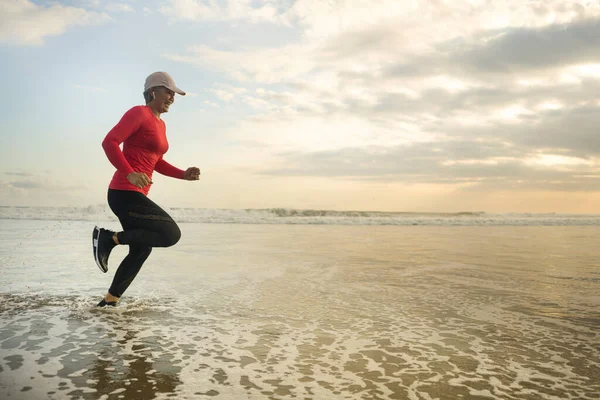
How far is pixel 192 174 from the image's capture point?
203 inches

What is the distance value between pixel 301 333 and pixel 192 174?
7.56 feet

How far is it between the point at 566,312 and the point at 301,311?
244cm

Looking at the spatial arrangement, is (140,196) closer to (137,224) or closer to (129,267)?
(137,224)

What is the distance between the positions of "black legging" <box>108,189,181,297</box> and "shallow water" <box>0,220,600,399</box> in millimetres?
287

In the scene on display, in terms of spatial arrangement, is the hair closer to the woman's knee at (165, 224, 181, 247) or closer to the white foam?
the woman's knee at (165, 224, 181, 247)

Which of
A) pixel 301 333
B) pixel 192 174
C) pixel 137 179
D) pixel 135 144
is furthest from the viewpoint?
pixel 192 174

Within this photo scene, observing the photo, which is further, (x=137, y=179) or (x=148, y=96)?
(x=148, y=96)

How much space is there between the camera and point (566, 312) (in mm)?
4492

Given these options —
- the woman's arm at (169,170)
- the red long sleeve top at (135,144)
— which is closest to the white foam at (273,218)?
the woman's arm at (169,170)

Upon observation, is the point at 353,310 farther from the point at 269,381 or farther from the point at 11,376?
the point at 11,376

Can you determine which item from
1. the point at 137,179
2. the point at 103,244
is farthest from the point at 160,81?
the point at 103,244

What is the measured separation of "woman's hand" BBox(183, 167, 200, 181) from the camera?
5.16m

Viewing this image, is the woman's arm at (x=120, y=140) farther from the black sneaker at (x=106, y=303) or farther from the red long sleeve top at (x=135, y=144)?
the black sneaker at (x=106, y=303)

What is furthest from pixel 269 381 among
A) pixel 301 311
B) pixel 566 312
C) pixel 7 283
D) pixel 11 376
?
pixel 7 283
